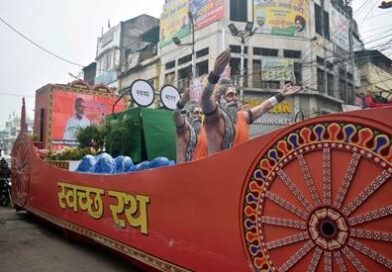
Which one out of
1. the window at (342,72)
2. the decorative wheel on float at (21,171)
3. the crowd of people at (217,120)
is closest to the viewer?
the crowd of people at (217,120)

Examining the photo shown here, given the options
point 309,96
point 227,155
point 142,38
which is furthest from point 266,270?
point 142,38

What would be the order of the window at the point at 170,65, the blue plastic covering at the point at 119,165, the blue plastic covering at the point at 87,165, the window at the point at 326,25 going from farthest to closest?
the window at the point at 170,65 → the window at the point at 326,25 → the blue plastic covering at the point at 87,165 → the blue plastic covering at the point at 119,165

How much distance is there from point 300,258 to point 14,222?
23.3 ft

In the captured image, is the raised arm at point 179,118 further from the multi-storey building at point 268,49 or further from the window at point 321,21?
the window at point 321,21

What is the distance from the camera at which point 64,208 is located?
5.76 metres

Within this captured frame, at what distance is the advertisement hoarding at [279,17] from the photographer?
27.4 m

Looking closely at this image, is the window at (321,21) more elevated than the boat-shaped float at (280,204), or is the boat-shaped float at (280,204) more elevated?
the window at (321,21)

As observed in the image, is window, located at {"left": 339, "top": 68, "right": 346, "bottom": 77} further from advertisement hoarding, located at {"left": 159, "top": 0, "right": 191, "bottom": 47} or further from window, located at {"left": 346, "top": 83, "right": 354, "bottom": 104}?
advertisement hoarding, located at {"left": 159, "top": 0, "right": 191, "bottom": 47}

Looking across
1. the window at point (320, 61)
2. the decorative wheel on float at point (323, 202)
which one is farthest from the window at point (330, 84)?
the decorative wheel on float at point (323, 202)

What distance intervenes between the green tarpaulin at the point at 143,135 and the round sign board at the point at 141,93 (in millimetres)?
553

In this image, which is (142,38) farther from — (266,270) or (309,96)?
(266,270)

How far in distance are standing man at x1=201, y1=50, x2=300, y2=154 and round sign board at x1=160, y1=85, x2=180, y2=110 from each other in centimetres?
201

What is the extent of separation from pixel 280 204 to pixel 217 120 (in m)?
1.76

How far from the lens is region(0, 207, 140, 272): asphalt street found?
14.9ft
